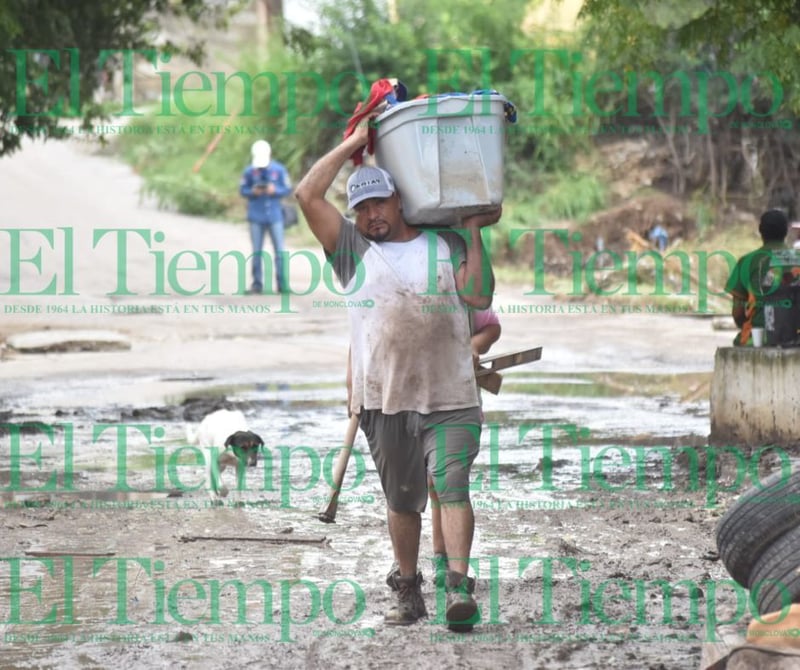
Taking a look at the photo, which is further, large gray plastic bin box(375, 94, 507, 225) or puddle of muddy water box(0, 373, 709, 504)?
puddle of muddy water box(0, 373, 709, 504)

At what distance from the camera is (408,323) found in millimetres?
5934

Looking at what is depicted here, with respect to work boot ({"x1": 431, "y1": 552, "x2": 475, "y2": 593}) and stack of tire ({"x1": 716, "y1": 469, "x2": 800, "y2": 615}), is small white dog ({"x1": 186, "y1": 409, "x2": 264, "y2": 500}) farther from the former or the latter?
stack of tire ({"x1": 716, "y1": 469, "x2": 800, "y2": 615})

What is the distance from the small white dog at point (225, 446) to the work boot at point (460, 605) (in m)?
3.57

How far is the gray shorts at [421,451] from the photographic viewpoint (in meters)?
5.90

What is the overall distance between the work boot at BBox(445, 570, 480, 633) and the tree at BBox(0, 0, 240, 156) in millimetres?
7263

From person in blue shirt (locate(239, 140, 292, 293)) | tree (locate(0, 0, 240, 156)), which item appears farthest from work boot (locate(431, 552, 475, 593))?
person in blue shirt (locate(239, 140, 292, 293))

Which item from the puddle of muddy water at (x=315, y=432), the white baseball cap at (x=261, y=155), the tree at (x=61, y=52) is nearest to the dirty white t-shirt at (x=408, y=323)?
the puddle of muddy water at (x=315, y=432)

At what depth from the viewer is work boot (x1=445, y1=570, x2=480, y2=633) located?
568 cm

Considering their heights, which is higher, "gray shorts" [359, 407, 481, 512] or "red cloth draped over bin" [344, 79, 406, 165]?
"red cloth draped over bin" [344, 79, 406, 165]

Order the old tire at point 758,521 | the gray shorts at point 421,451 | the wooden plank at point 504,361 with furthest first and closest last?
the wooden plank at point 504,361 → the gray shorts at point 421,451 → the old tire at point 758,521

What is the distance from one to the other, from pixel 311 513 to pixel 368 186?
10.7 ft

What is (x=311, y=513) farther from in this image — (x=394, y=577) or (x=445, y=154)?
(x=445, y=154)

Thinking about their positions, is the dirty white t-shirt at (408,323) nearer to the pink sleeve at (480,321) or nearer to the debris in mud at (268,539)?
the pink sleeve at (480,321)

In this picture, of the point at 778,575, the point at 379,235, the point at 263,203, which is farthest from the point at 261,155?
the point at 778,575
